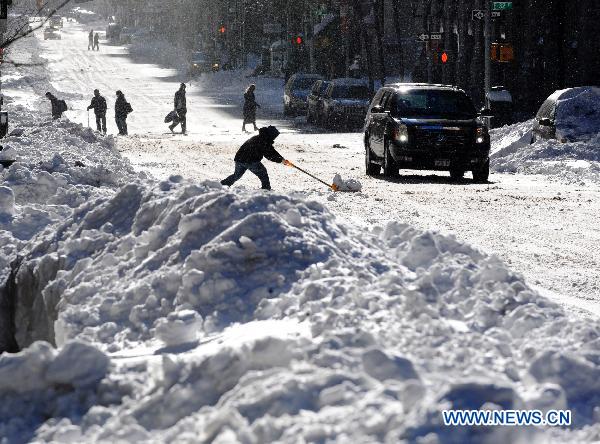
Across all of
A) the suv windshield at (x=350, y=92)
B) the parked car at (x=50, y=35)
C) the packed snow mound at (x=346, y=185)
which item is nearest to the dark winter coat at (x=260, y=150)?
the packed snow mound at (x=346, y=185)

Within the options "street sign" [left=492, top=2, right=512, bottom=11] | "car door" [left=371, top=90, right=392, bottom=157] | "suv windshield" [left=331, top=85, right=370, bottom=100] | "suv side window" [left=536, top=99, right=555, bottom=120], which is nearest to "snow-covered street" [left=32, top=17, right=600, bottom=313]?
"car door" [left=371, top=90, right=392, bottom=157]

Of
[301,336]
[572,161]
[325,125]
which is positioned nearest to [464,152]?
[572,161]

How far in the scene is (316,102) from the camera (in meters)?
42.3

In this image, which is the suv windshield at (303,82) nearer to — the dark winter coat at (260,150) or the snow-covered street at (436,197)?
the snow-covered street at (436,197)

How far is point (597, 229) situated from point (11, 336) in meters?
7.23

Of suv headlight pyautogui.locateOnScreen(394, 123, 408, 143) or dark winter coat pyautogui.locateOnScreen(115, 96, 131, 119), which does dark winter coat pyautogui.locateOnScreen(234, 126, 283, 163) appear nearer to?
suv headlight pyautogui.locateOnScreen(394, 123, 408, 143)

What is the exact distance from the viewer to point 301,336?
6074mm

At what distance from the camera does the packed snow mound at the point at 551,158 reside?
21469 mm

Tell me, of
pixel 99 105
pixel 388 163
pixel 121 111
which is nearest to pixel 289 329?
pixel 388 163

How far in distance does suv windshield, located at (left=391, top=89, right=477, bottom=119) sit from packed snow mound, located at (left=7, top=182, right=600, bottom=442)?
1219cm

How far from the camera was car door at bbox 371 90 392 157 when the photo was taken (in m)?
21.5

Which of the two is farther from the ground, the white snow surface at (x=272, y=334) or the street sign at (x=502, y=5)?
the street sign at (x=502, y=5)

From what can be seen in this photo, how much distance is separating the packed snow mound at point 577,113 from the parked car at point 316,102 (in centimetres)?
1736

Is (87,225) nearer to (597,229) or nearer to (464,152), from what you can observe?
(597,229)
